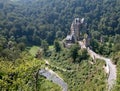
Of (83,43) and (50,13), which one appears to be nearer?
(83,43)

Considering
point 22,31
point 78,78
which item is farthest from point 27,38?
point 78,78

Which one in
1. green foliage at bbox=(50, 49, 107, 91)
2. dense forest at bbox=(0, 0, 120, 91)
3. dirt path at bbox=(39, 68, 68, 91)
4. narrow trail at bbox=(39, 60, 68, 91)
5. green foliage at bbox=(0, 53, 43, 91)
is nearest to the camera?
green foliage at bbox=(0, 53, 43, 91)

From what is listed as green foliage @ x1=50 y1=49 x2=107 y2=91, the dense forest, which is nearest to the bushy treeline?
the dense forest

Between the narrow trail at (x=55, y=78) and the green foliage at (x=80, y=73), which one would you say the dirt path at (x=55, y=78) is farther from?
the green foliage at (x=80, y=73)

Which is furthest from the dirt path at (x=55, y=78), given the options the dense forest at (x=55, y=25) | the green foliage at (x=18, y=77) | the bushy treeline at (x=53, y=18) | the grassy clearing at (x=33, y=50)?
the bushy treeline at (x=53, y=18)

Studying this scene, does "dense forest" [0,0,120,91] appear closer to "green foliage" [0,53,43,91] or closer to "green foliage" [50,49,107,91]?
"green foliage" [50,49,107,91]

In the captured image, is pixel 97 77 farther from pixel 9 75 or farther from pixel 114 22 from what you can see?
pixel 114 22

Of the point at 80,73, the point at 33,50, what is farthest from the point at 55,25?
the point at 80,73

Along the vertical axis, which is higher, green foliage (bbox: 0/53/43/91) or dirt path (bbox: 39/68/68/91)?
green foliage (bbox: 0/53/43/91)
